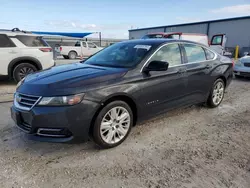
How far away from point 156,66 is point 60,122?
5.35 ft

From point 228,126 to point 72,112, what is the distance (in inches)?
114

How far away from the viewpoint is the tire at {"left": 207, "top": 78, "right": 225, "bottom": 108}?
483cm

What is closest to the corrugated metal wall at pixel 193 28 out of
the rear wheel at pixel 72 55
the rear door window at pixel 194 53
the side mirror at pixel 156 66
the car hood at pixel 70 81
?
the rear wheel at pixel 72 55

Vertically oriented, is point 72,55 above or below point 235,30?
below

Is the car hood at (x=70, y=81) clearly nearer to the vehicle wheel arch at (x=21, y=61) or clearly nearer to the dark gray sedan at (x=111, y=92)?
the dark gray sedan at (x=111, y=92)

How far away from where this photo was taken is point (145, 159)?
2.88 metres

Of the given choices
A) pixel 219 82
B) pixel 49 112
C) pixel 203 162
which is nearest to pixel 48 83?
pixel 49 112

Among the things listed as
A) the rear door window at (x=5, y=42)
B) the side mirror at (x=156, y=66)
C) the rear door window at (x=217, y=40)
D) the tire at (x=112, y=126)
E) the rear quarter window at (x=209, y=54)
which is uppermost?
the rear door window at (x=217, y=40)

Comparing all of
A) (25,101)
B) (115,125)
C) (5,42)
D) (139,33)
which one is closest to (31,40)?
(5,42)

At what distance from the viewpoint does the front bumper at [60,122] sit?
2674 mm

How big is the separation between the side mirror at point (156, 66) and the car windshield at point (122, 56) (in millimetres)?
183

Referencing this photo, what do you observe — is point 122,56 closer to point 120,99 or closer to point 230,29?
point 120,99

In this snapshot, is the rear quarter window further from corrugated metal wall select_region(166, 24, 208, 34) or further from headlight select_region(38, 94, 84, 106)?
corrugated metal wall select_region(166, 24, 208, 34)

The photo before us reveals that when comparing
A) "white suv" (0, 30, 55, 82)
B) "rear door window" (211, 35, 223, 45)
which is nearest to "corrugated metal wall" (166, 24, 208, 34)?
"rear door window" (211, 35, 223, 45)
